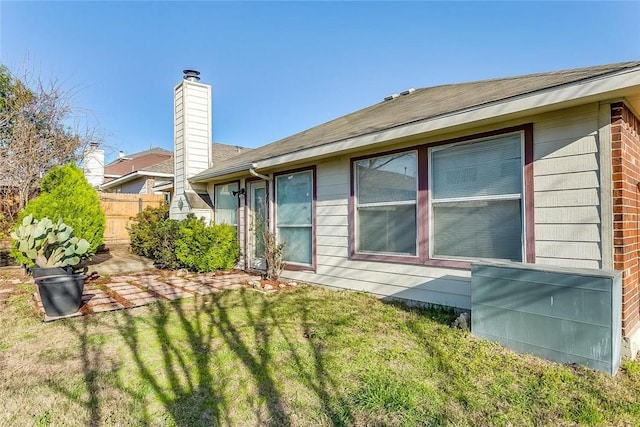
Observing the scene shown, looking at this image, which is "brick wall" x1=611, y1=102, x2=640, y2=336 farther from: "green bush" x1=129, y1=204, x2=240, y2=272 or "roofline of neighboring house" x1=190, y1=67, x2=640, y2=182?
"green bush" x1=129, y1=204, x2=240, y2=272

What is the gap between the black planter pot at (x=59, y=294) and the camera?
4.18 meters

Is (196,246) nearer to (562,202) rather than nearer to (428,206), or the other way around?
(428,206)

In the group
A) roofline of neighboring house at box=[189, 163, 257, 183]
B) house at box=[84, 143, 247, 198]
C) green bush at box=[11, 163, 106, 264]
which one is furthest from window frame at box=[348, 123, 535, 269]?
house at box=[84, 143, 247, 198]

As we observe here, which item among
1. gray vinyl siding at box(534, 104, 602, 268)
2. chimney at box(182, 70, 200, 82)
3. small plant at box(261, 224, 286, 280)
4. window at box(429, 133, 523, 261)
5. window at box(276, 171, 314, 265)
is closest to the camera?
gray vinyl siding at box(534, 104, 602, 268)

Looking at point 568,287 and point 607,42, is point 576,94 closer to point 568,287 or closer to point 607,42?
point 568,287

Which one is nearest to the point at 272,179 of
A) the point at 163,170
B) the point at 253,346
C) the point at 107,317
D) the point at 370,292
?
the point at 370,292

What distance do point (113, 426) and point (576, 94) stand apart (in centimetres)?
438

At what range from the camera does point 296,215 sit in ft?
22.1

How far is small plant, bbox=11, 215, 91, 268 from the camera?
16.1 ft

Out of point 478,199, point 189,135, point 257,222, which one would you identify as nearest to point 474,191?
point 478,199

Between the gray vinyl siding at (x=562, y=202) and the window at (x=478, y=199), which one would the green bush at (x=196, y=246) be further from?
the window at (x=478, y=199)

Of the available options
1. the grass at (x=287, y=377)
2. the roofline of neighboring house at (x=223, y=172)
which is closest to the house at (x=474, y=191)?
the roofline of neighboring house at (x=223, y=172)

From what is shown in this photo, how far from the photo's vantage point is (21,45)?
9875mm

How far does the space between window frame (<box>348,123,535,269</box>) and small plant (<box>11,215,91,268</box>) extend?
14.0 ft
